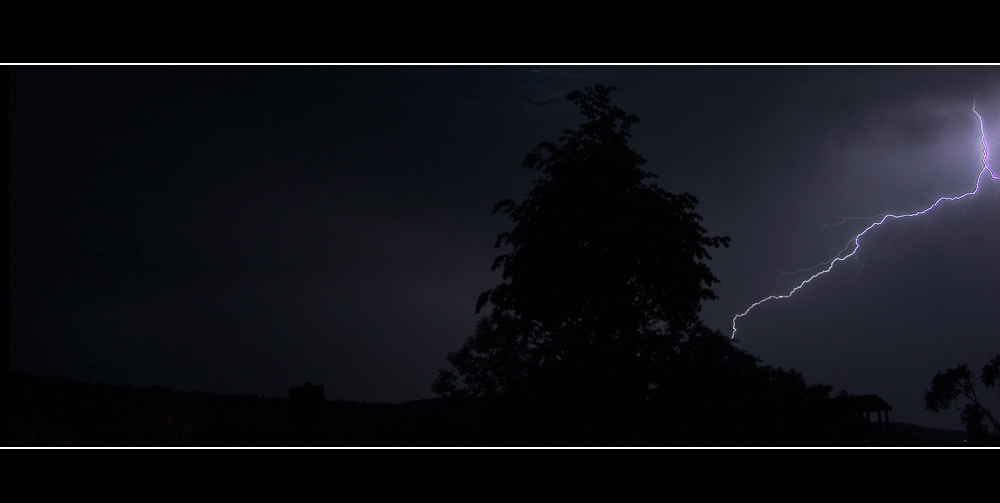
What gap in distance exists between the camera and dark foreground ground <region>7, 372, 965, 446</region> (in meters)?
9.35

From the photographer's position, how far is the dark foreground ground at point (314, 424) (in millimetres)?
9352

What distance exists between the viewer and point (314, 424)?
8.41m

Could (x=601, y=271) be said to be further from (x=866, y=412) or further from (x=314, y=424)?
(x=866, y=412)

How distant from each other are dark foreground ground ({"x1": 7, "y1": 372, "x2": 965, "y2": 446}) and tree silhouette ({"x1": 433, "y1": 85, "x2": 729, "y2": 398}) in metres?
0.71

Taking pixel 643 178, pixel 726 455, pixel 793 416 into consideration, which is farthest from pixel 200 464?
pixel 793 416

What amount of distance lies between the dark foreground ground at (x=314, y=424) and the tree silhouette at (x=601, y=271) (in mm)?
707

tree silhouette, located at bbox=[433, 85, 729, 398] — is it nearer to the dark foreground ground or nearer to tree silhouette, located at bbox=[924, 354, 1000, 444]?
the dark foreground ground

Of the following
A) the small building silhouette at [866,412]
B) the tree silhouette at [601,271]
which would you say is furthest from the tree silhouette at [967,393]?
the tree silhouette at [601,271]

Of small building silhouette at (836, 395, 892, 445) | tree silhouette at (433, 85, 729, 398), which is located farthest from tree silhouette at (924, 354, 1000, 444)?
tree silhouette at (433, 85, 729, 398)

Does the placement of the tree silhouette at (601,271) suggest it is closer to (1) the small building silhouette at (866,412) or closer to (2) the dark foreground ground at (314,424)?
(2) the dark foreground ground at (314,424)

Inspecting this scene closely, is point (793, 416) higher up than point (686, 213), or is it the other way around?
point (686, 213)

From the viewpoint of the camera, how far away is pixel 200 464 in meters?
5.00
